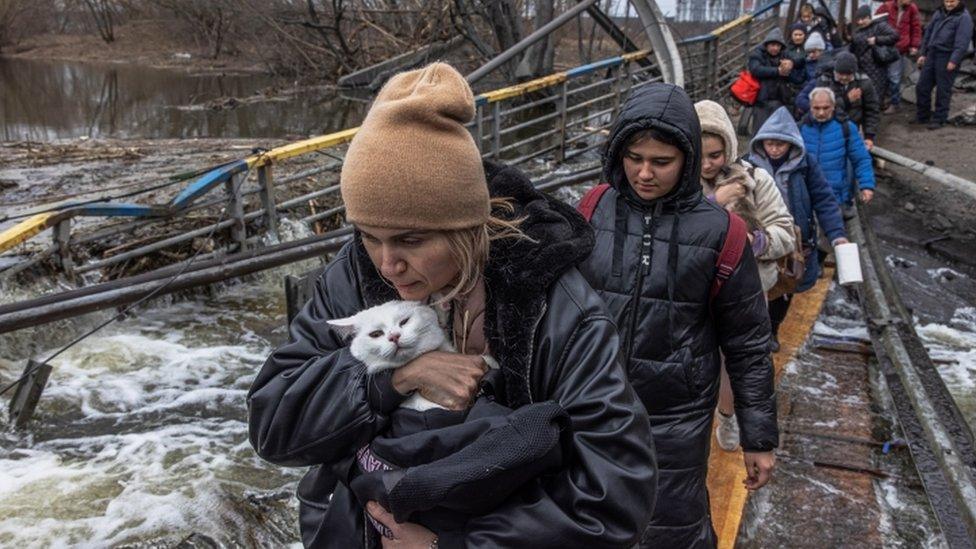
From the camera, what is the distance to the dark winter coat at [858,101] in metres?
8.43

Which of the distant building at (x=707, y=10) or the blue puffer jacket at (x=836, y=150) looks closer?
the blue puffer jacket at (x=836, y=150)

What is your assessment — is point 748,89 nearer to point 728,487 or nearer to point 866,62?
point 866,62

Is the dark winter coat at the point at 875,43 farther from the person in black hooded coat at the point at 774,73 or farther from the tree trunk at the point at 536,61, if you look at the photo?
the tree trunk at the point at 536,61

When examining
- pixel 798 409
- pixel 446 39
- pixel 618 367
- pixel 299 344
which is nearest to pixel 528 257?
pixel 618 367

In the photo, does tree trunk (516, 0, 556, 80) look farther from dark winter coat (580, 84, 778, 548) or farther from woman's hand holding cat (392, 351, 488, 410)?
woman's hand holding cat (392, 351, 488, 410)

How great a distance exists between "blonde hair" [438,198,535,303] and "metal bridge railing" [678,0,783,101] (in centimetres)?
Result: 1219

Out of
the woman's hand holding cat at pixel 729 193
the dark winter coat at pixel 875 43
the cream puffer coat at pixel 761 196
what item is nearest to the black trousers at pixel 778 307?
the cream puffer coat at pixel 761 196

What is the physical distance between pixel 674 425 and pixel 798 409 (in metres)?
2.40

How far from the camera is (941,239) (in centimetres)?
892

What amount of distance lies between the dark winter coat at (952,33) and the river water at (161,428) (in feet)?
17.5

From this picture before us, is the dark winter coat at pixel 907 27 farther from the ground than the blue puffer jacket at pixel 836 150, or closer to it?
farther from the ground

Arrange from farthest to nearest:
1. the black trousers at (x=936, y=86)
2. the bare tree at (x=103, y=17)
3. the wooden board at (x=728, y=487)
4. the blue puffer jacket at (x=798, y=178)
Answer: the bare tree at (x=103, y=17) → the black trousers at (x=936, y=86) → the blue puffer jacket at (x=798, y=178) → the wooden board at (x=728, y=487)

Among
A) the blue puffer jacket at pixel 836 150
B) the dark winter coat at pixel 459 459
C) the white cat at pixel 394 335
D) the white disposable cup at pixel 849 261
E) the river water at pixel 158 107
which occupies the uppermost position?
the white cat at pixel 394 335

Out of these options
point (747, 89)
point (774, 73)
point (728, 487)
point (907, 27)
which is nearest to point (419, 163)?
point (728, 487)
